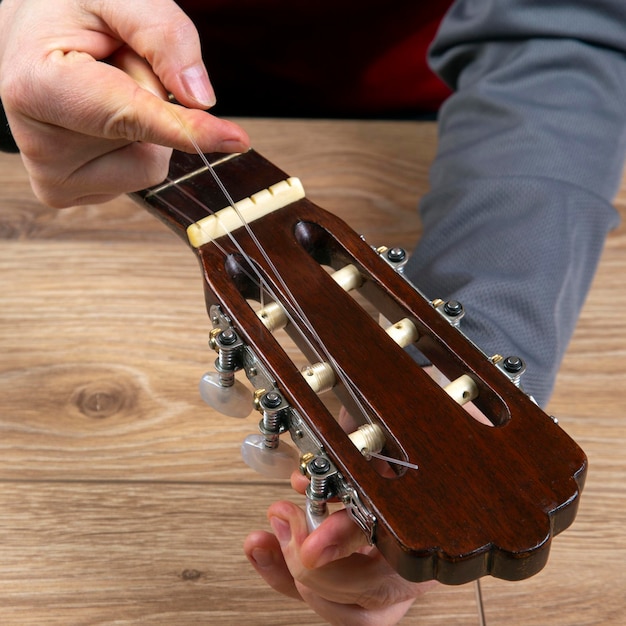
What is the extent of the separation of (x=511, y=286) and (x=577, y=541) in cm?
21

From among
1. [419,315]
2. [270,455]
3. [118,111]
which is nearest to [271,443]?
[270,455]

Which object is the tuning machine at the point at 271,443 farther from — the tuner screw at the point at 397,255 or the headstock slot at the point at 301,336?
the tuner screw at the point at 397,255

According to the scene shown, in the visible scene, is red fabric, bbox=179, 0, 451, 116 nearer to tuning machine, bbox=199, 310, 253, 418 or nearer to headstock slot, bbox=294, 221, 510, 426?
headstock slot, bbox=294, 221, 510, 426

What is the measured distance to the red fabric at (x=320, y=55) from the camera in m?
1.02

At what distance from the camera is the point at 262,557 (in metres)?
0.58

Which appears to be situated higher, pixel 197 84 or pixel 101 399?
pixel 197 84

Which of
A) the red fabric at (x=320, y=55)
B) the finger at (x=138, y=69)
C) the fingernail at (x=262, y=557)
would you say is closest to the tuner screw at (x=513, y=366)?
the fingernail at (x=262, y=557)

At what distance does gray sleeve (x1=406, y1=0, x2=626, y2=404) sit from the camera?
2.27 feet

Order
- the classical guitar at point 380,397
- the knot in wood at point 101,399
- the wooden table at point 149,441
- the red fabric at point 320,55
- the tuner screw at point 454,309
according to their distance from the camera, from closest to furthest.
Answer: the classical guitar at point 380,397 < the tuner screw at point 454,309 < the wooden table at point 149,441 < the knot in wood at point 101,399 < the red fabric at point 320,55

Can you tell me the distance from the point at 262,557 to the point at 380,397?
0.17m

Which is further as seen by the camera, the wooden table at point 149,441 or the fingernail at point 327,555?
the wooden table at point 149,441

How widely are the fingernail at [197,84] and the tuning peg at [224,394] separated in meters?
0.19

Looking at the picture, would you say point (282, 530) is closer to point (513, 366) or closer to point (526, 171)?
point (513, 366)

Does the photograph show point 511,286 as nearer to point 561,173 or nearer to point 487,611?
point 561,173
